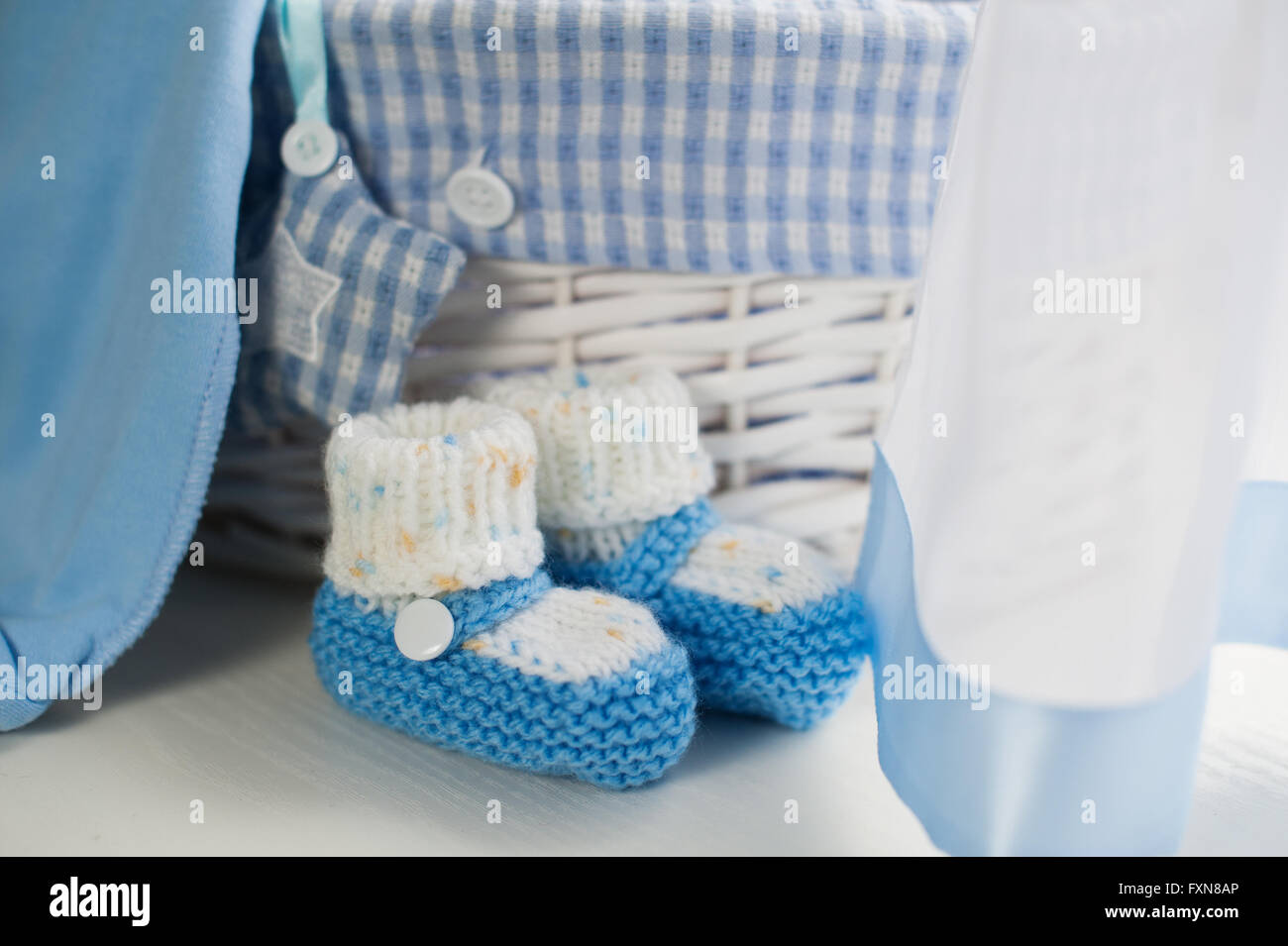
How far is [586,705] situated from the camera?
0.53 meters

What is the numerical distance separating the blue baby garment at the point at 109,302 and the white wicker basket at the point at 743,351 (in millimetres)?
159

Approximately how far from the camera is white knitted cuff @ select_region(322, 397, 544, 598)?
1.81 ft

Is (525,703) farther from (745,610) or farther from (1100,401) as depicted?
(1100,401)

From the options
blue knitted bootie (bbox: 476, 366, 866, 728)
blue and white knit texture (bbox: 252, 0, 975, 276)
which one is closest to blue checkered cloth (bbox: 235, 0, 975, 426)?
blue and white knit texture (bbox: 252, 0, 975, 276)

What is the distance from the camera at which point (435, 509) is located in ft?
1.81

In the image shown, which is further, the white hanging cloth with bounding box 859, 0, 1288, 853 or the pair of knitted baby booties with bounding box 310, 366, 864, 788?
the pair of knitted baby booties with bounding box 310, 366, 864, 788

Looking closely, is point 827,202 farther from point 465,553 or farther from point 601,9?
point 465,553

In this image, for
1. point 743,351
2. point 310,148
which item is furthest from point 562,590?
point 310,148

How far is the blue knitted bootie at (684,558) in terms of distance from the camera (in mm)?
596

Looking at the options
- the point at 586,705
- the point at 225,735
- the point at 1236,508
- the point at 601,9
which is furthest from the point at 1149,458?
the point at 225,735

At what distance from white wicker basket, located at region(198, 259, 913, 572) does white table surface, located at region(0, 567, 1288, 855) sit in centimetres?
15

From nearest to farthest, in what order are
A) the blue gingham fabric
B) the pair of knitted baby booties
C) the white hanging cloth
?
the white hanging cloth, the pair of knitted baby booties, the blue gingham fabric

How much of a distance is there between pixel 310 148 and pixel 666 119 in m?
0.23

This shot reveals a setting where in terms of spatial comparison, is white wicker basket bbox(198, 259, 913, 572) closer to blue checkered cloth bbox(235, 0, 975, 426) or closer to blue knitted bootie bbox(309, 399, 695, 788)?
blue checkered cloth bbox(235, 0, 975, 426)
